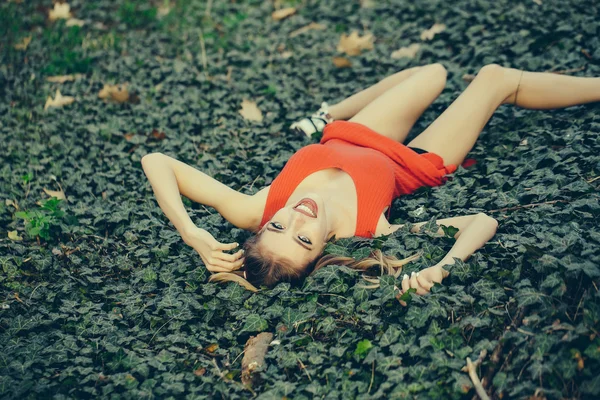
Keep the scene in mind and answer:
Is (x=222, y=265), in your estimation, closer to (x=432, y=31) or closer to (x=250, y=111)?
(x=250, y=111)

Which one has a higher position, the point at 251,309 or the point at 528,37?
the point at 528,37

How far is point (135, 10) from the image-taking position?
7.39 m

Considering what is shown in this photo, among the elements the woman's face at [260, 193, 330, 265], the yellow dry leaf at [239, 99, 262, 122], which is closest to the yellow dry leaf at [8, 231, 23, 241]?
the woman's face at [260, 193, 330, 265]

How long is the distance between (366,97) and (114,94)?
2485 mm

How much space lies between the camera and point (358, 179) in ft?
13.1

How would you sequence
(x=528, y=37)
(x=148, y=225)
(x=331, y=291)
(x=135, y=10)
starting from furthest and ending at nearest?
(x=135, y=10) → (x=528, y=37) → (x=148, y=225) → (x=331, y=291)

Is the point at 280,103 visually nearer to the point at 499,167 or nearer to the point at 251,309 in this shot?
the point at 499,167

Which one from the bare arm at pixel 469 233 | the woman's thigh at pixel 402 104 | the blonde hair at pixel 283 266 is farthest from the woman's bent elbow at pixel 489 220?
the woman's thigh at pixel 402 104

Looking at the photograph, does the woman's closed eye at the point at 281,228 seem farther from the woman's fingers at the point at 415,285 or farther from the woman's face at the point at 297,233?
the woman's fingers at the point at 415,285

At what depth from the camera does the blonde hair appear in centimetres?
356

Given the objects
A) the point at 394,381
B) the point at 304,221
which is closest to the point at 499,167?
the point at 304,221

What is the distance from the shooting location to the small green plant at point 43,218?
4.25 m

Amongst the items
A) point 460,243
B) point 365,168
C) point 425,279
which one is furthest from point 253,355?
point 365,168

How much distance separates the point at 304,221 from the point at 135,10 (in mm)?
4960
